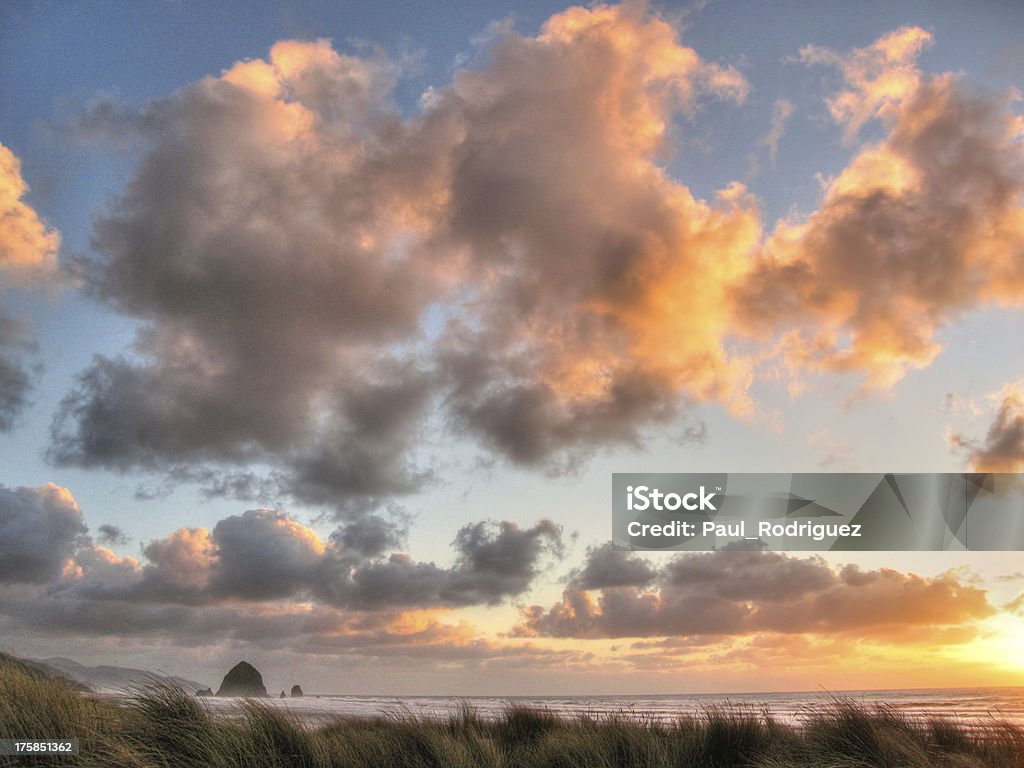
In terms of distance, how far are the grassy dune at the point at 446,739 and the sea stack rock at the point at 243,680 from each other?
57.5 m

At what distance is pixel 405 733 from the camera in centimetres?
1162

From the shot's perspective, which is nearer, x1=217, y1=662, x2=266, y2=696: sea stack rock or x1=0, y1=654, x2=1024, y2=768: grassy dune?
x1=0, y1=654, x2=1024, y2=768: grassy dune

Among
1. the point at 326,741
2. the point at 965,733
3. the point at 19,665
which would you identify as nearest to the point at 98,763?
the point at 326,741

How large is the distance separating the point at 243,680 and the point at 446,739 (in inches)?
2483

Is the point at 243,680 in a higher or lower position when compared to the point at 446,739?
lower

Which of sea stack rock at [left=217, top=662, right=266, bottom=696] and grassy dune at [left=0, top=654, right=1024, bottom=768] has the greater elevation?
grassy dune at [left=0, top=654, right=1024, bottom=768]

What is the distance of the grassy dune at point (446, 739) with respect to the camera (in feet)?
28.9

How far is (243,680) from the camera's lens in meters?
66.3

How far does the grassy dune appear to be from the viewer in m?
8.81

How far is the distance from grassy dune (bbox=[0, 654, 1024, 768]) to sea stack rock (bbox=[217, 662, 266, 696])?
2264 inches

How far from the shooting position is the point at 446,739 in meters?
10.5

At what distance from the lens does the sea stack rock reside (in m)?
63.9

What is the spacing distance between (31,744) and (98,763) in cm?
77

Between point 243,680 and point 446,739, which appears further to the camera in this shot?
point 243,680
